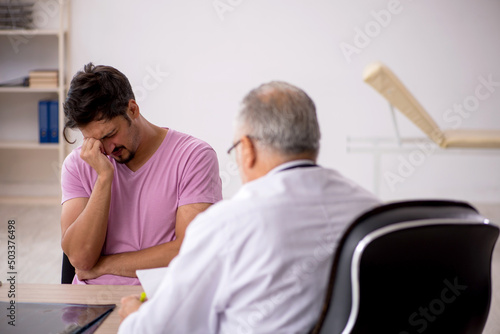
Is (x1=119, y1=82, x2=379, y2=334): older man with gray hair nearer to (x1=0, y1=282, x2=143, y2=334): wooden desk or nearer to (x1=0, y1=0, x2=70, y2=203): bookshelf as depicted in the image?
(x1=0, y1=282, x2=143, y2=334): wooden desk

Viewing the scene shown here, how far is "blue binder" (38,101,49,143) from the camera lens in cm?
446

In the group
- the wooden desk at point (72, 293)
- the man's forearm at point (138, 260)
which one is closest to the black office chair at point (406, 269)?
the wooden desk at point (72, 293)

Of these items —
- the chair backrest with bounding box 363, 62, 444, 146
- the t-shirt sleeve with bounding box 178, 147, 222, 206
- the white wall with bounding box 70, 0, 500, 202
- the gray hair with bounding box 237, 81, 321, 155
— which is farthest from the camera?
the white wall with bounding box 70, 0, 500, 202

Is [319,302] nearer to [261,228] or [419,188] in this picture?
[261,228]

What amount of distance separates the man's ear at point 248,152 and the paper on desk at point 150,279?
0.94 feet

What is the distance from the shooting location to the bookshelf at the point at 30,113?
14.9 feet

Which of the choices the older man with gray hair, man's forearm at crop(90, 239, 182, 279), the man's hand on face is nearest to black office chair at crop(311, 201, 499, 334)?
the older man with gray hair

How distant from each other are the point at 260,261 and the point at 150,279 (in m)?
0.32

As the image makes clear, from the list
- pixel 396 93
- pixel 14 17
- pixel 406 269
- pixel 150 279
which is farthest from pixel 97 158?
pixel 14 17

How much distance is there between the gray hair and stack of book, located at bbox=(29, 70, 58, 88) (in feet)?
12.3

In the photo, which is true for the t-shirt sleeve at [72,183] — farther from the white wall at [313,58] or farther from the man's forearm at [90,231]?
the white wall at [313,58]

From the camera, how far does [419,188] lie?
482 centimetres

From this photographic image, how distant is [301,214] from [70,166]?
3.15 feet

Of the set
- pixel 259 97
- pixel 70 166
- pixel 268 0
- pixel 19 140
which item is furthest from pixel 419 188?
pixel 259 97
